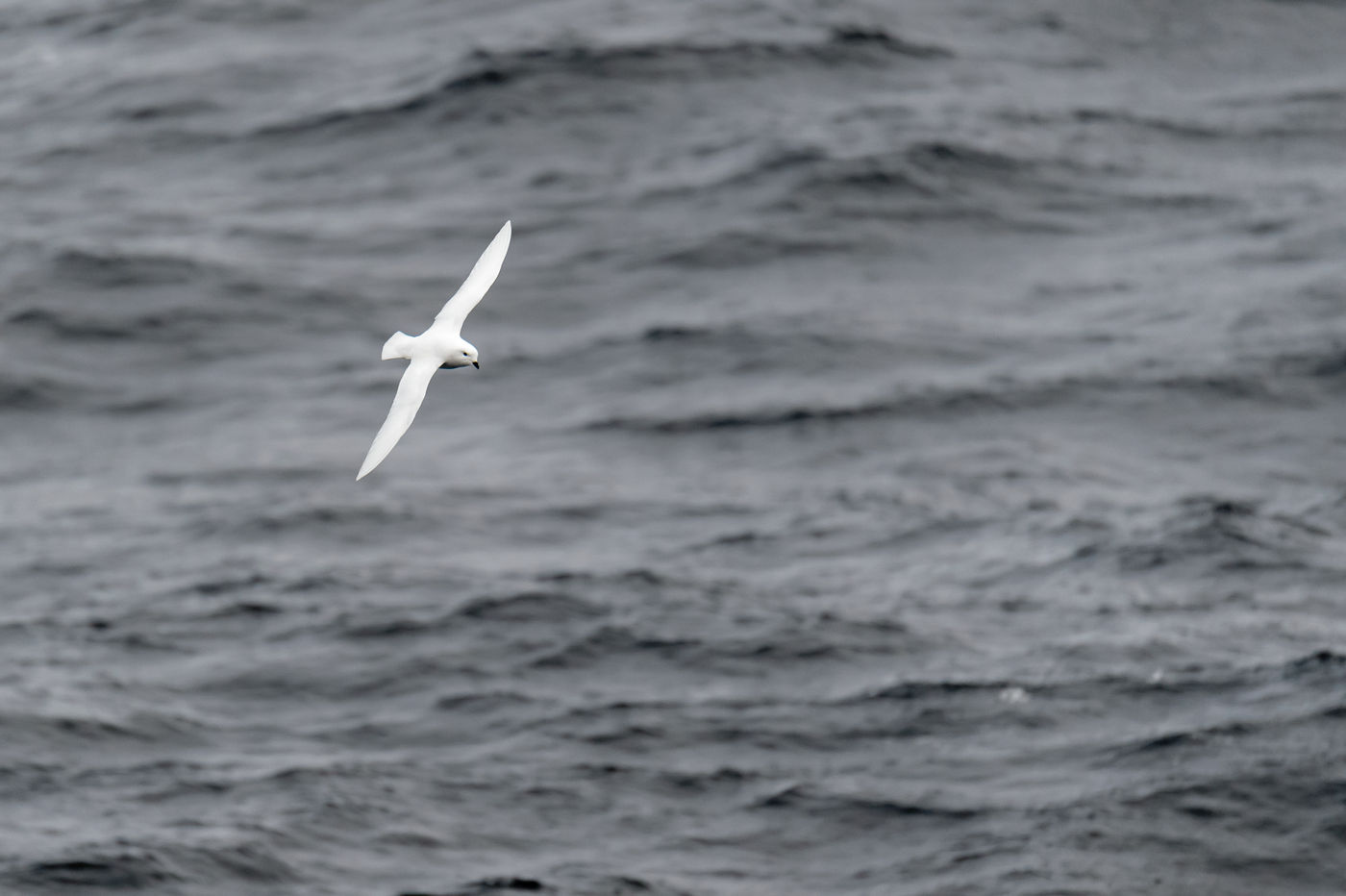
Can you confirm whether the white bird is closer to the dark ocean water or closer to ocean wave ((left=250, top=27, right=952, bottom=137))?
the dark ocean water

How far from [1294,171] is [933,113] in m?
3.78

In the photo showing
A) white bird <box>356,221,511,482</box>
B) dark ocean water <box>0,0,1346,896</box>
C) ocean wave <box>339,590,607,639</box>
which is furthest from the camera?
ocean wave <box>339,590,607,639</box>

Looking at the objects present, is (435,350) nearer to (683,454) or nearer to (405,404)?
(405,404)

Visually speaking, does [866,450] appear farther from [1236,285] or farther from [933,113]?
[933,113]

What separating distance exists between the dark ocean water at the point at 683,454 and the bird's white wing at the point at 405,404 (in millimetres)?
5095

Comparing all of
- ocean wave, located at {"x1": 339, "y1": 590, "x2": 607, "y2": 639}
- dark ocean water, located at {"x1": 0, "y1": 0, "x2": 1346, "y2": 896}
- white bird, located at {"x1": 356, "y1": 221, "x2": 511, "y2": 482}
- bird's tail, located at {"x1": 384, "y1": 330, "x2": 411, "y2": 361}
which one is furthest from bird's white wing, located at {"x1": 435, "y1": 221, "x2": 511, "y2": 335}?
ocean wave, located at {"x1": 339, "y1": 590, "x2": 607, "y2": 639}

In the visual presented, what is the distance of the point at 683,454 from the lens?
63.9ft

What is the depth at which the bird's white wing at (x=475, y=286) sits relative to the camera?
10875mm

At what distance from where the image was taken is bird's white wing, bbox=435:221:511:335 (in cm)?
1088

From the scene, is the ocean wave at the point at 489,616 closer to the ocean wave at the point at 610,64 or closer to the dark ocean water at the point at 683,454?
the dark ocean water at the point at 683,454

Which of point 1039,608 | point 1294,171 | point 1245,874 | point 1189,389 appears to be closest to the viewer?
point 1245,874

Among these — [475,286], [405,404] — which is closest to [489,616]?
[475,286]

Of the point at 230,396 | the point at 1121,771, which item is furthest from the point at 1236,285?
the point at 230,396

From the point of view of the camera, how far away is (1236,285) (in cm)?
2148
